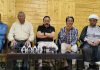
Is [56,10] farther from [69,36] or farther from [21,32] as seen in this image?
[21,32]

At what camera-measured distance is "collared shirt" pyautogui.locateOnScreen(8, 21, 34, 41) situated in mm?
7738

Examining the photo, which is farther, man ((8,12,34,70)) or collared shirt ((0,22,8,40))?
collared shirt ((0,22,8,40))

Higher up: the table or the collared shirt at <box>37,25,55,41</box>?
the collared shirt at <box>37,25,55,41</box>

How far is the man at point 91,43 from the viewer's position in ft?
23.4

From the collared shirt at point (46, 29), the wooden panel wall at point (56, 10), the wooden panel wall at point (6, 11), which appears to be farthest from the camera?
the wooden panel wall at point (56, 10)

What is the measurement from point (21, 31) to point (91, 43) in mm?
1605

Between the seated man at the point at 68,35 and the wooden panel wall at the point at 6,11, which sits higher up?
the wooden panel wall at the point at 6,11

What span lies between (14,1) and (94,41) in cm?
227

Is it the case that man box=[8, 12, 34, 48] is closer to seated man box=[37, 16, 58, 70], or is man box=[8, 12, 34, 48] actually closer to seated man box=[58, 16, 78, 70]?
seated man box=[37, 16, 58, 70]

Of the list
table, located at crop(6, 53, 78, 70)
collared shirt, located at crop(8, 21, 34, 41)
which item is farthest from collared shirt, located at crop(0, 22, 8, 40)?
table, located at crop(6, 53, 78, 70)

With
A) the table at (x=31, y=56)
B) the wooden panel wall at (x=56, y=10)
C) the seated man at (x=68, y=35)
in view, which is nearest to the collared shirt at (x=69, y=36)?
the seated man at (x=68, y=35)

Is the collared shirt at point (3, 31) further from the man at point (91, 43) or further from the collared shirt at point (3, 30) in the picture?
the man at point (91, 43)

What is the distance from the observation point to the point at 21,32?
7797mm

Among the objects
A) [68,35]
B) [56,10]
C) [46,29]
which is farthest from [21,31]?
[56,10]
